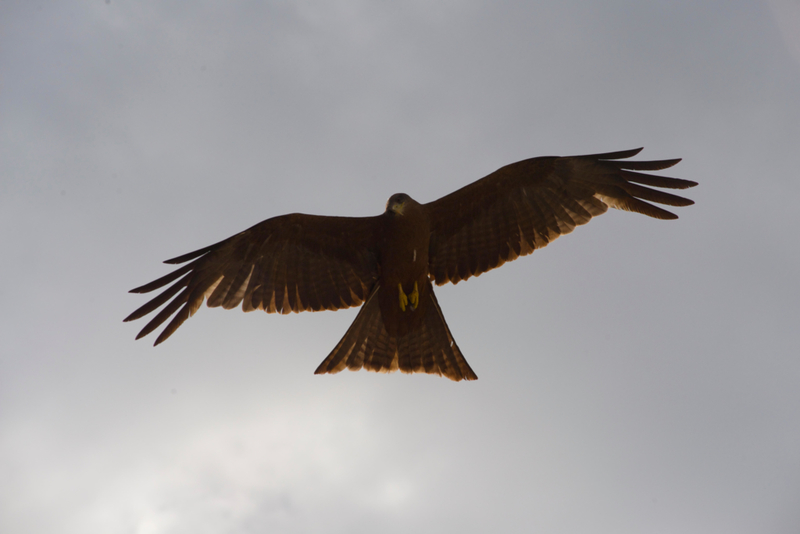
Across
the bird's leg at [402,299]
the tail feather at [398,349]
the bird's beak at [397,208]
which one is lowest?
the tail feather at [398,349]

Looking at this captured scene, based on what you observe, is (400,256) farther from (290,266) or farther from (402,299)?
(290,266)

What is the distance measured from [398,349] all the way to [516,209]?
7.48 ft

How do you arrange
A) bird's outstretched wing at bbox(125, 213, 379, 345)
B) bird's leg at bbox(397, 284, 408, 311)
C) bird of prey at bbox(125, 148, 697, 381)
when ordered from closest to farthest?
bird of prey at bbox(125, 148, 697, 381) → bird's leg at bbox(397, 284, 408, 311) → bird's outstretched wing at bbox(125, 213, 379, 345)

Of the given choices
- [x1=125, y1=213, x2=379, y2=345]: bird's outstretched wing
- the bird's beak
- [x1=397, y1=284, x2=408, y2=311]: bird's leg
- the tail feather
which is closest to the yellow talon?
[x1=397, y1=284, x2=408, y2=311]: bird's leg

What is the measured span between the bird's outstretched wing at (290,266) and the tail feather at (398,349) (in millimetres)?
476

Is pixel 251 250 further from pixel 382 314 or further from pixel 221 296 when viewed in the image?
pixel 382 314

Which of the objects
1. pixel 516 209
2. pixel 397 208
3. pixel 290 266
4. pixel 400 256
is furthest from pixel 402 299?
pixel 516 209

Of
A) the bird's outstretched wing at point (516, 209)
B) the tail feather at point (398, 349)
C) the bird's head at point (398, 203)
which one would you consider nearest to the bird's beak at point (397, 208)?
the bird's head at point (398, 203)

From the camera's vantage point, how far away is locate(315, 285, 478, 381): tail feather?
21.9ft

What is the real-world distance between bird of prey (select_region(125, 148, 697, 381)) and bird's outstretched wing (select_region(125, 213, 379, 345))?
0.01 meters

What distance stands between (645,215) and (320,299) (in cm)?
406

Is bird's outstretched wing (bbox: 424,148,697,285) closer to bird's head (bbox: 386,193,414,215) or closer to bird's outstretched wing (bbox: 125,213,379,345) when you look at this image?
bird's head (bbox: 386,193,414,215)

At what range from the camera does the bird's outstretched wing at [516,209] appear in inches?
263

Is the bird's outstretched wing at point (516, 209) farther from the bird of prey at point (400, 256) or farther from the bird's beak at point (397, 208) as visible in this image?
the bird's beak at point (397, 208)
